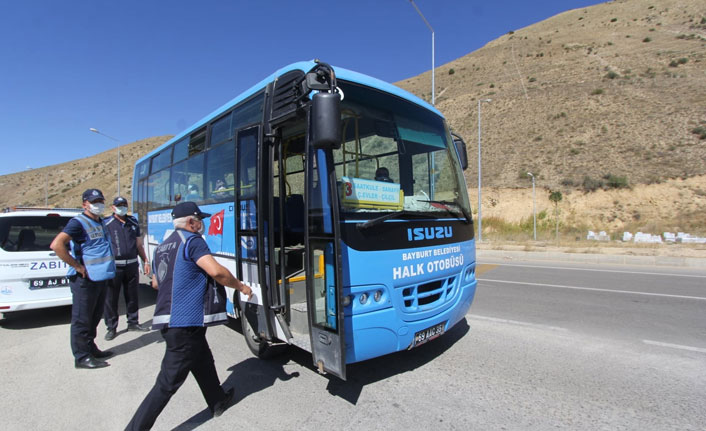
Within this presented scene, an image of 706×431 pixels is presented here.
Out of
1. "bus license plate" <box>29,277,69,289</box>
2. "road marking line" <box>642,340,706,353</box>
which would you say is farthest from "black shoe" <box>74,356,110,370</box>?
"road marking line" <box>642,340,706,353</box>

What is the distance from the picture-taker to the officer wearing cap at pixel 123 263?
5.54 m

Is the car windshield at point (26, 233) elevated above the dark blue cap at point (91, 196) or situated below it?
below

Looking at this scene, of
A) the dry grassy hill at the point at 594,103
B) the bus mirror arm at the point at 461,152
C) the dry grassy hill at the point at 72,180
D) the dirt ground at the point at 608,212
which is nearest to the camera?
the bus mirror arm at the point at 461,152

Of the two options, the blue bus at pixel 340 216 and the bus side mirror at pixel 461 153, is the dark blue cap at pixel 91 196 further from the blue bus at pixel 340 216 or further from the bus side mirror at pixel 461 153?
the bus side mirror at pixel 461 153

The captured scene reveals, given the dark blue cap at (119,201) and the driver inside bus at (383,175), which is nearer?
the driver inside bus at (383,175)

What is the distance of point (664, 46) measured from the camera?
46.1 metres

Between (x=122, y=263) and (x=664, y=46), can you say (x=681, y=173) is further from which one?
(x=122, y=263)

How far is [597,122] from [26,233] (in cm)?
4288

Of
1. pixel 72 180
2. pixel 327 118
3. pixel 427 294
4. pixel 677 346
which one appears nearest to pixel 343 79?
pixel 327 118

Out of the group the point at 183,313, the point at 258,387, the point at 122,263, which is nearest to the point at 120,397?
the point at 258,387

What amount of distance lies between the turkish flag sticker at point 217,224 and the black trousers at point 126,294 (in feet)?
5.86

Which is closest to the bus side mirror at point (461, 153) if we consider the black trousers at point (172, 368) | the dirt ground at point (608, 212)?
the black trousers at point (172, 368)

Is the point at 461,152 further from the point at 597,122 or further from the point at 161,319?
the point at 597,122

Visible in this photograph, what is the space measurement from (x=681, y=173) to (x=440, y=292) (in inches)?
1384
